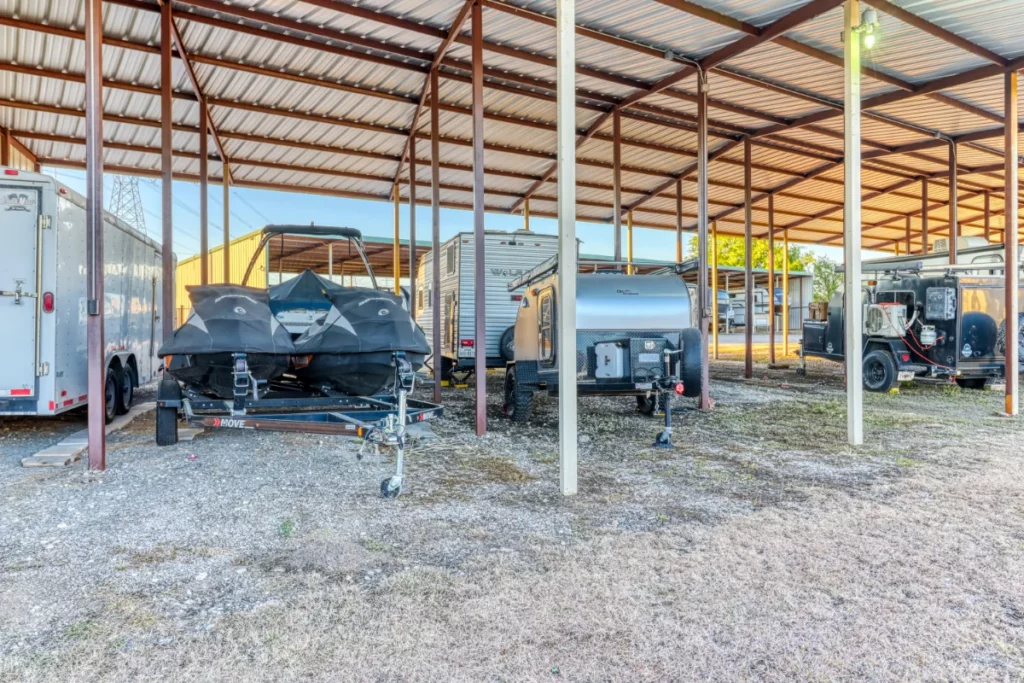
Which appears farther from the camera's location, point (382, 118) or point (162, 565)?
point (382, 118)

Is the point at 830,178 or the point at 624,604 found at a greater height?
the point at 830,178

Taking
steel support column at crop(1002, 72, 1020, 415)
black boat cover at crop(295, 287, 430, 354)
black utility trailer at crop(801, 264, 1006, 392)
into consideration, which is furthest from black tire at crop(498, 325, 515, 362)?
steel support column at crop(1002, 72, 1020, 415)

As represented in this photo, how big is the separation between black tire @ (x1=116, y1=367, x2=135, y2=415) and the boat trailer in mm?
2154

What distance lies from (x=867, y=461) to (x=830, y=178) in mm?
11349

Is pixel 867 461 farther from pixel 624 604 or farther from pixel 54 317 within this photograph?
pixel 54 317

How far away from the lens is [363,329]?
15.4 feet

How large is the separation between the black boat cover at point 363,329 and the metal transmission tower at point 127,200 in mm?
29328

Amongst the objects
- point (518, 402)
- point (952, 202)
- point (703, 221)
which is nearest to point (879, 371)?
point (952, 202)

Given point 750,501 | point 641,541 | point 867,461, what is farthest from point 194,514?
point 867,461

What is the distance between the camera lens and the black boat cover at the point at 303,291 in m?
5.86

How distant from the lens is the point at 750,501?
12.9 feet

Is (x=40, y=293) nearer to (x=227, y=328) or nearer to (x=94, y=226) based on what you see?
(x=94, y=226)

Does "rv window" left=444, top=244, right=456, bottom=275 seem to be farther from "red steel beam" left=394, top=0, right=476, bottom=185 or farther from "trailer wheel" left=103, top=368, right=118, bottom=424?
"trailer wheel" left=103, top=368, right=118, bottom=424

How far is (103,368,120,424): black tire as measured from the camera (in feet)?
21.8
